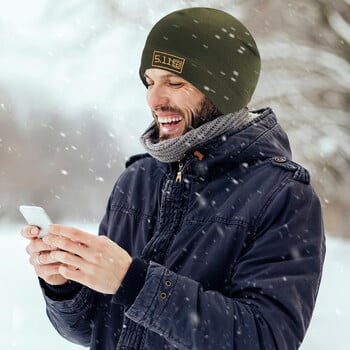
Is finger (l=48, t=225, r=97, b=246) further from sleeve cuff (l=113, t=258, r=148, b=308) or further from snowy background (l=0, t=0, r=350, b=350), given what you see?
snowy background (l=0, t=0, r=350, b=350)

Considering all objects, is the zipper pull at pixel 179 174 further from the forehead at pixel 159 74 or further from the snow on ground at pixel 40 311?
the snow on ground at pixel 40 311

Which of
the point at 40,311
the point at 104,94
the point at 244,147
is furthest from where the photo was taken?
the point at 104,94

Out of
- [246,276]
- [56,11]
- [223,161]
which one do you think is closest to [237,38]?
[223,161]

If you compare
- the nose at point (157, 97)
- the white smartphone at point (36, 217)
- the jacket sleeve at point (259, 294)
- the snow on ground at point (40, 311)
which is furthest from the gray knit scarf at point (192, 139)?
the snow on ground at point (40, 311)

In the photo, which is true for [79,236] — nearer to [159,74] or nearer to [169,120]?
[169,120]

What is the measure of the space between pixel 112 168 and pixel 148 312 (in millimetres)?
8683

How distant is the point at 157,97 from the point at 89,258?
1.76 feet

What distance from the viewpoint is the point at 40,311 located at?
5234mm

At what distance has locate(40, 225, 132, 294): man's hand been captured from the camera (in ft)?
4.66

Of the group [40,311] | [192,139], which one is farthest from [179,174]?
[40,311]

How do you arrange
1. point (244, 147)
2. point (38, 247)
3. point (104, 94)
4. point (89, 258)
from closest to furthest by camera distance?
point (89, 258), point (38, 247), point (244, 147), point (104, 94)

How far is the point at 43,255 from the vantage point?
1.58 m

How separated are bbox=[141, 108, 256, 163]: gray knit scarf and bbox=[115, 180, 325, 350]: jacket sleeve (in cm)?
24

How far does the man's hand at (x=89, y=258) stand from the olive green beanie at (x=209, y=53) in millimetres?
572
